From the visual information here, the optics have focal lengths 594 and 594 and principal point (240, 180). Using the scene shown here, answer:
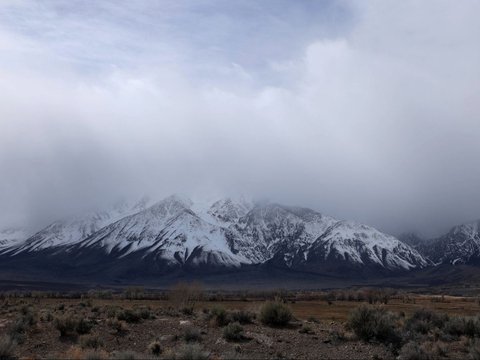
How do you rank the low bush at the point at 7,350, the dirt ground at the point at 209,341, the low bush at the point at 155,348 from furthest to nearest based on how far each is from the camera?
the dirt ground at the point at 209,341, the low bush at the point at 155,348, the low bush at the point at 7,350

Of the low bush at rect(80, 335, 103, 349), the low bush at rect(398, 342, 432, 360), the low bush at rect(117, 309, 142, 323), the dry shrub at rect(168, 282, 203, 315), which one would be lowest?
the low bush at rect(398, 342, 432, 360)

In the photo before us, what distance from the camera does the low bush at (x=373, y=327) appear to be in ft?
91.4

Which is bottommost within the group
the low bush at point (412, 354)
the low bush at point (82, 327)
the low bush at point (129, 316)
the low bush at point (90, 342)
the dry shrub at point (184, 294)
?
the low bush at point (412, 354)

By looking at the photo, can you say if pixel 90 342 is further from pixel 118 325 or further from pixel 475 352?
pixel 475 352

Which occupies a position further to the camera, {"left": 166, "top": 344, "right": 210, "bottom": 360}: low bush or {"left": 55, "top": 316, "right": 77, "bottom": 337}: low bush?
{"left": 55, "top": 316, "right": 77, "bottom": 337}: low bush

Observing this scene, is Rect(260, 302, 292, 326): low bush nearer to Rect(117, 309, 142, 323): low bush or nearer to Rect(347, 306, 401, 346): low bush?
Rect(347, 306, 401, 346): low bush

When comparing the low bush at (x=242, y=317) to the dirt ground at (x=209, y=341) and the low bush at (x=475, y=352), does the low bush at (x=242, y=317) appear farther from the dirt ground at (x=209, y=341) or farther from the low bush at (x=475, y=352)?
the low bush at (x=475, y=352)

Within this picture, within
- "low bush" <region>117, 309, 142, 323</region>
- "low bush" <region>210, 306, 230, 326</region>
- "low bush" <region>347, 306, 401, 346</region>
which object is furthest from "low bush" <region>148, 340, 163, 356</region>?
"low bush" <region>347, 306, 401, 346</region>

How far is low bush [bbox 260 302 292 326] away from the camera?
33062mm

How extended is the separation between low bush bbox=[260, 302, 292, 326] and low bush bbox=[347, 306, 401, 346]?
4906 mm

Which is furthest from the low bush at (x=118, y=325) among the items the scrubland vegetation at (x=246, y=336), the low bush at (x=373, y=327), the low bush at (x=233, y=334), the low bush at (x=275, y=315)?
the low bush at (x=373, y=327)

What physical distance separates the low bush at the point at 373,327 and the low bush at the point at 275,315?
16.1ft

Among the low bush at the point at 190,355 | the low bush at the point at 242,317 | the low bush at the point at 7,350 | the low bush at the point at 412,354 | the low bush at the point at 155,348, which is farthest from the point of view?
the low bush at the point at 242,317

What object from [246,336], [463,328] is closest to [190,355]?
[246,336]
